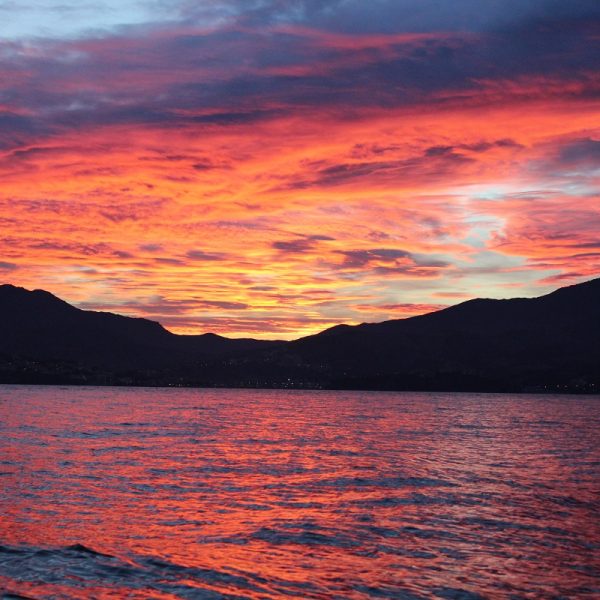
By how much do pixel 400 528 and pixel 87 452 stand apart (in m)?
39.9

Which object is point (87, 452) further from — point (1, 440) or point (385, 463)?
point (385, 463)

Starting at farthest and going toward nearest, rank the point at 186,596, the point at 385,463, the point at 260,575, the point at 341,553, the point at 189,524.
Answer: the point at 385,463 → the point at 189,524 → the point at 341,553 → the point at 260,575 → the point at 186,596

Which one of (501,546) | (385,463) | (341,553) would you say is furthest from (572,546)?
(385,463)

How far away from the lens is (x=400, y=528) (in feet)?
111

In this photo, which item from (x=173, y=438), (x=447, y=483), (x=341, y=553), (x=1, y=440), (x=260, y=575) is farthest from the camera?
(x=173, y=438)

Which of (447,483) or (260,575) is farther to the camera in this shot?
(447,483)

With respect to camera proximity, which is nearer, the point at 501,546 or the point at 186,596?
the point at 186,596

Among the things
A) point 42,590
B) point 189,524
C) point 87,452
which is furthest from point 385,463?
point 42,590

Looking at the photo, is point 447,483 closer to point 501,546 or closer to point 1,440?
point 501,546

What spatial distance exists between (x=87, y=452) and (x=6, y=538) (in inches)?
1465

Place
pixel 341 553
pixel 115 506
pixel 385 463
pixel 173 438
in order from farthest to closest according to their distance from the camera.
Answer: pixel 173 438, pixel 385 463, pixel 115 506, pixel 341 553

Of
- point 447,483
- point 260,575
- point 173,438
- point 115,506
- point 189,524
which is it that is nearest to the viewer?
point 260,575

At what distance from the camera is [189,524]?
1310 inches

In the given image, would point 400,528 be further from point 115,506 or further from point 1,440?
point 1,440
